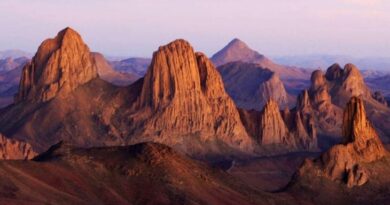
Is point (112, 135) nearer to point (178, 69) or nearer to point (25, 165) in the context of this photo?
point (178, 69)

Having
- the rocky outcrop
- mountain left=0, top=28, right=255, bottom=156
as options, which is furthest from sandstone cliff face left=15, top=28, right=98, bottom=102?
the rocky outcrop

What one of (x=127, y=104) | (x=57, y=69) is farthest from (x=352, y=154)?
(x=57, y=69)

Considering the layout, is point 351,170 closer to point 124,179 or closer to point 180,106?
point 124,179

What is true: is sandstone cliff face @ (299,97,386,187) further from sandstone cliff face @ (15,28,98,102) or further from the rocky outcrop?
sandstone cliff face @ (15,28,98,102)

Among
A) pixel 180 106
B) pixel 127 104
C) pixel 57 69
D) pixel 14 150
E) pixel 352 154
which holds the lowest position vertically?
pixel 127 104

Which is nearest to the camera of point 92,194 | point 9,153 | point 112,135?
point 92,194

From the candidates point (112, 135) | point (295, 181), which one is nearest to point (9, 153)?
point (112, 135)
